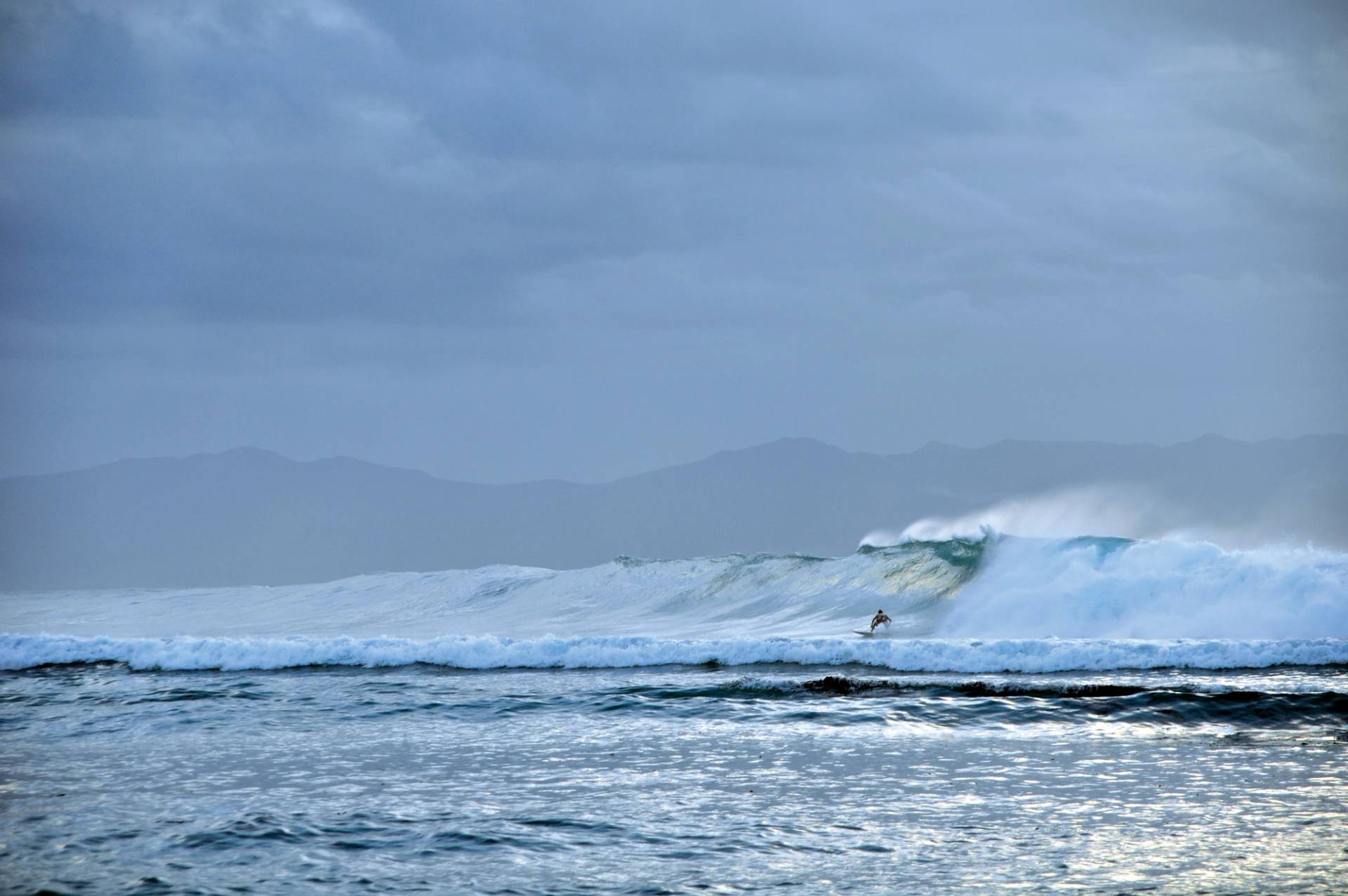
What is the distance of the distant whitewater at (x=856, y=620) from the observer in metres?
18.0

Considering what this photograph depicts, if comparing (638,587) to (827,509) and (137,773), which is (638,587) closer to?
(137,773)

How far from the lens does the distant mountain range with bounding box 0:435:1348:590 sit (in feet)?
303

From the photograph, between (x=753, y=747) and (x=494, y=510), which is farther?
(x=494, y=510)

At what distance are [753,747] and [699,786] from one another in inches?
77.2

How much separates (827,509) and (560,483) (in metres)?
28.7

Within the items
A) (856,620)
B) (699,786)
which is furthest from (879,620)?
(699,786)

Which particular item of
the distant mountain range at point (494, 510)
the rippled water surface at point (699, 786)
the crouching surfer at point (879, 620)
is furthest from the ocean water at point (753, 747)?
the distant mountain range at point (494, 510)

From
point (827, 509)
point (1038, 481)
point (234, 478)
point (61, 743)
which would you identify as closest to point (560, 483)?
point (827, 509)

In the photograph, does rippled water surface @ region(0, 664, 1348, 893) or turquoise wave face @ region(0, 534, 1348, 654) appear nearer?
rippled water surface @ region(0, 664, 1348, 893)

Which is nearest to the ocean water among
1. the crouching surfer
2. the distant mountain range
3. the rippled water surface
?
the rippled water surface

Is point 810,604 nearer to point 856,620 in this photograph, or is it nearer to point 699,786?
point 856,620

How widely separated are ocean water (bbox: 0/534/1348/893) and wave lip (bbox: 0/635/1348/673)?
2.5 inches

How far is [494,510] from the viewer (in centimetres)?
10888

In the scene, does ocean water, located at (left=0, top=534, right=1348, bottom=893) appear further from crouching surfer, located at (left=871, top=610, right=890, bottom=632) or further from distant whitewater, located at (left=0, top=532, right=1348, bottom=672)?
crouching surfer, located at (left=871, top=610, right=890, bottom=632)
